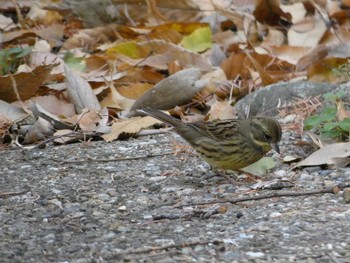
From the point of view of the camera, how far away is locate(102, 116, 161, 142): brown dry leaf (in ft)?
21.7

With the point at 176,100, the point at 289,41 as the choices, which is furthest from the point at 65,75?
the point at 289,41

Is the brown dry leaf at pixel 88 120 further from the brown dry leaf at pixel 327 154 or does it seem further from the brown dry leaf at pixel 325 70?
the brown dry leaf at pixel 325 70

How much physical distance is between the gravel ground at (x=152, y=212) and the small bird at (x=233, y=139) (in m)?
0.13

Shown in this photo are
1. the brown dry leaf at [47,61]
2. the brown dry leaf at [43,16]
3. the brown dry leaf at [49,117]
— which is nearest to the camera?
the brown dry leaf at [49,117]

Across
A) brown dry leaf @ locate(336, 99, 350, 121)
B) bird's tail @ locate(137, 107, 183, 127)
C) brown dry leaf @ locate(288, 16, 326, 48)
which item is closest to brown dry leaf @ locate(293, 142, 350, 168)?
brown dry leaf @ locate(336, 99, 350, 121)

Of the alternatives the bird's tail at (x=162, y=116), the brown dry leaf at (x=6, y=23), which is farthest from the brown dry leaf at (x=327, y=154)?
the brown dry leaf at (x=6, y=23)

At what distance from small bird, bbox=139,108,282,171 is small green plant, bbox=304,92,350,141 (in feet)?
1.30

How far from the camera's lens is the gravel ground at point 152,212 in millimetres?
4285

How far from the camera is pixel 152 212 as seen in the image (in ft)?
16.3

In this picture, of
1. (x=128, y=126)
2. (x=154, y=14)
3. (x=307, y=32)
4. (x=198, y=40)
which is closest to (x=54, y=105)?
(x=128, y=126)

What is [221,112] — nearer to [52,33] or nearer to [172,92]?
[172,92]

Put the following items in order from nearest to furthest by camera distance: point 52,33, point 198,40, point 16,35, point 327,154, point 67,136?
1. point 327,154
2. point 67,136
3. point 198,40
4. point 16,35
5. point 52,33

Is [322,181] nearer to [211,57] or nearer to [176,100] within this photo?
[176,100]

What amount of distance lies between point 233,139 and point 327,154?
2.15 feet
